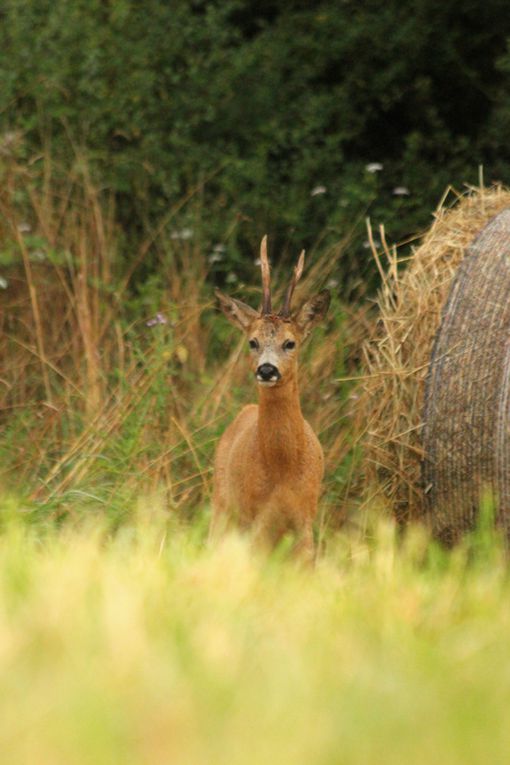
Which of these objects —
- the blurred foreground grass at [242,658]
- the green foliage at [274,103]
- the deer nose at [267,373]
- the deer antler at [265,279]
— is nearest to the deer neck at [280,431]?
the deer nose at [267,373]

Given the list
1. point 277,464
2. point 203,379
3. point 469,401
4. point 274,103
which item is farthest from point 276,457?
point 274,103

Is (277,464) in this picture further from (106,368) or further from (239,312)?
(106,368)

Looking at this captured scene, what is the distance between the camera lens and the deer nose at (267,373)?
5555 millimetres

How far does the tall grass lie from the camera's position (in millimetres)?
6477

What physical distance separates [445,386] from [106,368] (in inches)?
92.0

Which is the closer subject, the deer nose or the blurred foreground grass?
the blurred foreground grass

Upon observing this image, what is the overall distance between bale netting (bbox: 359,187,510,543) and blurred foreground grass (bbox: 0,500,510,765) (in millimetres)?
1439

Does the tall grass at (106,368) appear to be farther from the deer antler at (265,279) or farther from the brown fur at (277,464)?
the deer antler at (265,279)

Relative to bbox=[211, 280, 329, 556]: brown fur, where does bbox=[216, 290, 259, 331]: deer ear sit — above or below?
above

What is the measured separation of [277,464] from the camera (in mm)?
5801

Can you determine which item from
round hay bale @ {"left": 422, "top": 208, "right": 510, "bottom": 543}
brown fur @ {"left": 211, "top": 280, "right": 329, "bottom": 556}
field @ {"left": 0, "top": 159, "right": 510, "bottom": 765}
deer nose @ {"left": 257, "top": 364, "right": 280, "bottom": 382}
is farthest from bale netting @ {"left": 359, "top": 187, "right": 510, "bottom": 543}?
deer nose @ {"left": 257, "top": 364, "right": 280, "bottom": 382}

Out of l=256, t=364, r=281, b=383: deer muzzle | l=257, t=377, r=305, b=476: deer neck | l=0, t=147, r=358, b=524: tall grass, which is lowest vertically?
l=0, t=147, r=358, b=524: tall grass

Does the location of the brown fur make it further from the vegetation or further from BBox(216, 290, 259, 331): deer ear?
the vegetation

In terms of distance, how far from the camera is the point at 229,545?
4.19 metres
